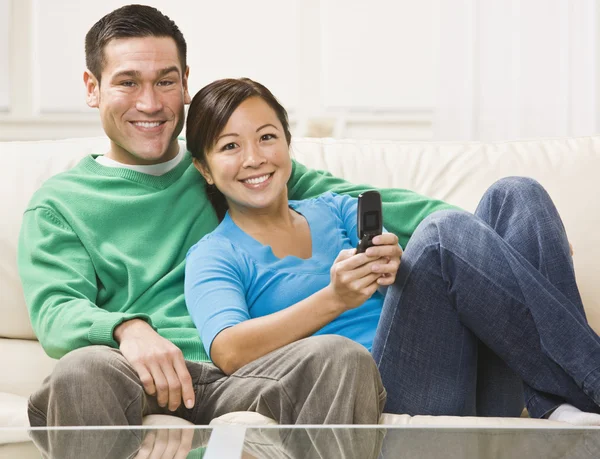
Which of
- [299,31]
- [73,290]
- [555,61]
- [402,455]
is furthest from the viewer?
[299,31]

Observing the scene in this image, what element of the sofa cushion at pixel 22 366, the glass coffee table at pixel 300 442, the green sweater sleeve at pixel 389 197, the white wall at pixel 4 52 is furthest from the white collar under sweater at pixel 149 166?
the white wall at pixel 4 52

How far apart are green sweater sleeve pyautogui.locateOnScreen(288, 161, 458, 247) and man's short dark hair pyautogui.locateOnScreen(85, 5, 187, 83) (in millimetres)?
325

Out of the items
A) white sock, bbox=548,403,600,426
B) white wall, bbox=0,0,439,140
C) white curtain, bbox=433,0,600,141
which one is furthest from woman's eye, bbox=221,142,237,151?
white wall, bbox=0,0,439,140

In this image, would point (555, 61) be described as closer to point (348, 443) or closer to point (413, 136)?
point (413, 136)

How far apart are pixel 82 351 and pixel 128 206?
0.46 meters

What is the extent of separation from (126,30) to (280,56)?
4.79 ft

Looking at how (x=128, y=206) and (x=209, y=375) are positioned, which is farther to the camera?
(x=128, y=206)

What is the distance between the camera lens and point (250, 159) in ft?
4.86

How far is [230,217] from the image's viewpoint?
1552mm

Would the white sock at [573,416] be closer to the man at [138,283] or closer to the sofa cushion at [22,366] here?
the man at [138,283]

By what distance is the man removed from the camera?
1135 millimetres

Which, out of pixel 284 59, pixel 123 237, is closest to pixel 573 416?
pixel 123 237

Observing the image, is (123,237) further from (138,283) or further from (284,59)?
(284,59)

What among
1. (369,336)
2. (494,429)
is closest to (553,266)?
(369,336)
